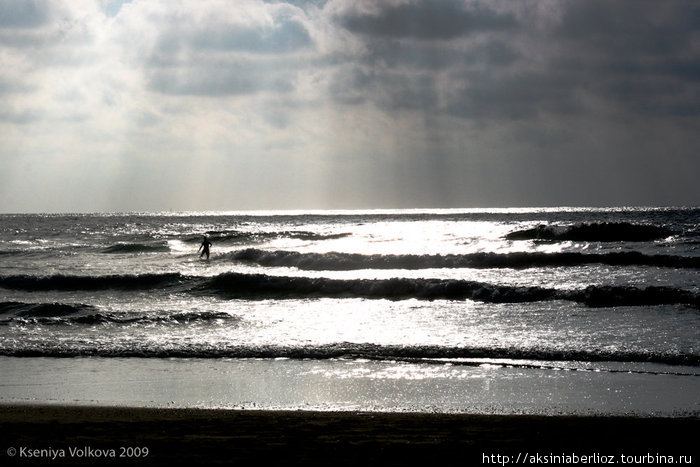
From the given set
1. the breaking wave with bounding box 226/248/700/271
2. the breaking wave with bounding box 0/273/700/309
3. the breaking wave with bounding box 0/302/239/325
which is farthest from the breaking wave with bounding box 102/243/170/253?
the breaking wave with bounding box 0/302/239/325

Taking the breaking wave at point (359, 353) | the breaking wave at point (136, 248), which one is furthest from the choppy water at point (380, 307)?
the breaking wave at point (136, 248)

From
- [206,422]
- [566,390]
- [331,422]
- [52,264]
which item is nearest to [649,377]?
[566,390]

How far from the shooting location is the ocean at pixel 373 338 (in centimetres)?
989

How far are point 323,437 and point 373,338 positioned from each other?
6.92 m

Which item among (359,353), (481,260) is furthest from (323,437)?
(481,260)

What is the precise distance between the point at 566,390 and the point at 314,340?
5.62 meters

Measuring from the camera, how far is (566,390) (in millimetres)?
9930

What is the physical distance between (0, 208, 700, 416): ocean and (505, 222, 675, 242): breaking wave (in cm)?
1268

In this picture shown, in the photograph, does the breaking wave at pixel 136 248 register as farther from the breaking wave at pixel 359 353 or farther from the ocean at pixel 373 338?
the breaking wave at pixel 359 353

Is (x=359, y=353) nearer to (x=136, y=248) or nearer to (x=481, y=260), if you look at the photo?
(x=481, y=260)

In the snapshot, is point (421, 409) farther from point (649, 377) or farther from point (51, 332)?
point (51, 332)

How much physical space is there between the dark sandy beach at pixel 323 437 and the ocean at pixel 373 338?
828 mm

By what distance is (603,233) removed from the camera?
46.4 m

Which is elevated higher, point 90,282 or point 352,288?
point 90,282
